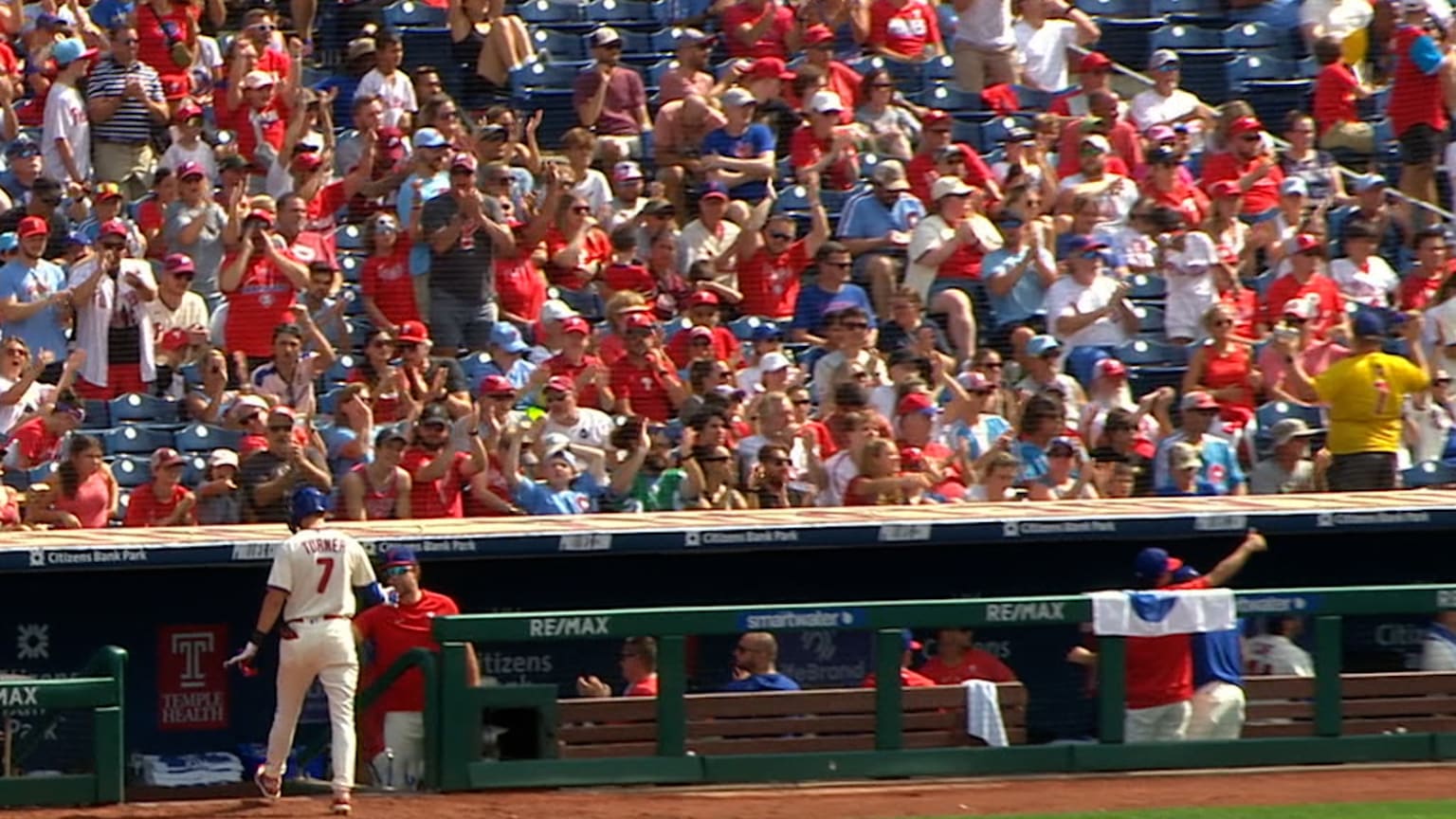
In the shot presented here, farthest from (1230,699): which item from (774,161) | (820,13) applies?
(820,13)

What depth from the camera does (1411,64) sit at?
1548cm

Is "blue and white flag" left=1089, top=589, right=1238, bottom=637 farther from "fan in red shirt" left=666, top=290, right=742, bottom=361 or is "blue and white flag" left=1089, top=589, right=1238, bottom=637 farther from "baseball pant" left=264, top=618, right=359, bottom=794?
"baseball pant" left=264, top=618, right=359, bottom=794

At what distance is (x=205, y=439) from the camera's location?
12.1 meters

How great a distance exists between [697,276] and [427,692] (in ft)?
11.6

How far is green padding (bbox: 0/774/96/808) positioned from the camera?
10.5 metres

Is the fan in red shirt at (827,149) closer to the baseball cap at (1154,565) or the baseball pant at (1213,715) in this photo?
the baseball cap at (1154,565)

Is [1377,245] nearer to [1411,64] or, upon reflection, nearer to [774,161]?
[1411,64]

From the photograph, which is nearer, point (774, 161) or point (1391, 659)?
point (1391, 659)

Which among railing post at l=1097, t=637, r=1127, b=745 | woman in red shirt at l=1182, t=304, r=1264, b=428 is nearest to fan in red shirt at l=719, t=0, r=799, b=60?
woman in red shirt at l=1182, t=304, r=1264, b=428

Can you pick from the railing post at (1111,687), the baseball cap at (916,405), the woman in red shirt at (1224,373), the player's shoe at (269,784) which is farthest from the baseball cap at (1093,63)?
the player's shoe at (269,784)

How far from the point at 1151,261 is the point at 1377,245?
1.38m

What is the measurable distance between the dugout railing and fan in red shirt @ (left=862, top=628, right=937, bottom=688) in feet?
0.14

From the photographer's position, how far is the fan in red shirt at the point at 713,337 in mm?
13102

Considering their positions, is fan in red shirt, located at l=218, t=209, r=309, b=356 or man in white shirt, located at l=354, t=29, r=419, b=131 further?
man in white shirt, located at l=354, t=29, r=419, b=131
